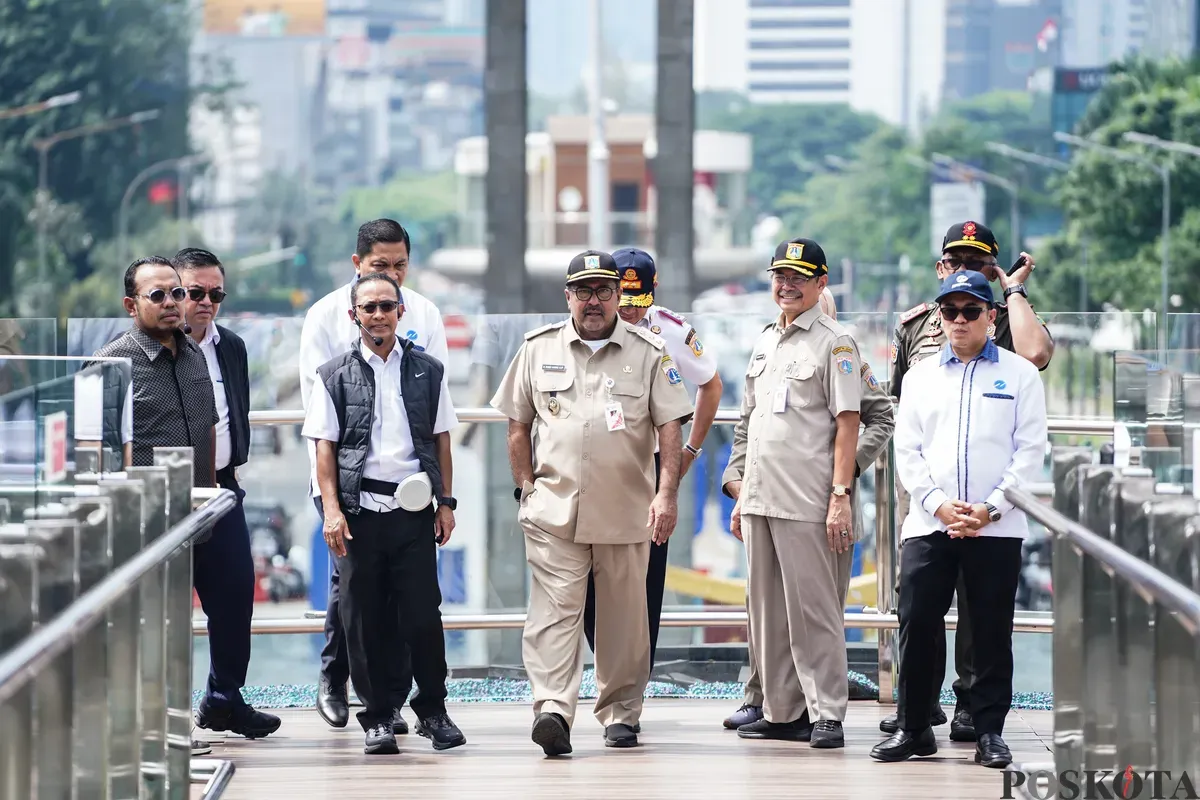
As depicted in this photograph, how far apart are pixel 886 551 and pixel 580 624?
1.38m

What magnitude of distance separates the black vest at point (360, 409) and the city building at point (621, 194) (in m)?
60.3

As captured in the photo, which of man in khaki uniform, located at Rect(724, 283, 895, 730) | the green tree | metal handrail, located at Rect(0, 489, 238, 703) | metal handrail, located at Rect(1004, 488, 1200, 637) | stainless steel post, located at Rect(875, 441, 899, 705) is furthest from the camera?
the green tree

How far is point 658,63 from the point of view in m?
24.3

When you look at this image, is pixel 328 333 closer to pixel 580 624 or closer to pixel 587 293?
pixel 587 293

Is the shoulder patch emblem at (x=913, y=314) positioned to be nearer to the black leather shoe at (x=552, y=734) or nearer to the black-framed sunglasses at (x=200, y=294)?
the black leather shoe at (x=552, y=734)

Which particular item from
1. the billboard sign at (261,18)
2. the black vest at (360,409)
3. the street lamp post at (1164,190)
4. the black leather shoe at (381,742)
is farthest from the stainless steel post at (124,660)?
the billboard sign at (261,18)

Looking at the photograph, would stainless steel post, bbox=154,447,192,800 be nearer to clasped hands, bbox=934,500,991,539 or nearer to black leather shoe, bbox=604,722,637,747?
black leather shoe, bbox=604,722,637,747

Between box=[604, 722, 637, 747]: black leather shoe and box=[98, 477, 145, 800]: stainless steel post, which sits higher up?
box=[98, 477, 145, 800]: stainless steel post

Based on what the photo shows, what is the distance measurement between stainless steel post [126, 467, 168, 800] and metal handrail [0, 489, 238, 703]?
2.2 inches

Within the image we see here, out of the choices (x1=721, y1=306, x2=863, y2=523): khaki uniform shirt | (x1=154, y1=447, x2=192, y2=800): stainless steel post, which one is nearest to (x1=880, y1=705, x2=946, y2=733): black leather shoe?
(x1=721, y1=306, x2=863, y2=523): khaki uniform shirt

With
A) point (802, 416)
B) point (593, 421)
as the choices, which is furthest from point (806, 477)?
point (593, 421)

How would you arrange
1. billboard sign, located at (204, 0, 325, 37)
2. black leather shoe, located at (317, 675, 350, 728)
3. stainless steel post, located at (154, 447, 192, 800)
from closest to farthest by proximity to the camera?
stainless steel post, located at (154, 447, 192, 800), black leather shoe, located at (317, 675, 350, 728), billboard sign, located at (204, 0, 325, 37)

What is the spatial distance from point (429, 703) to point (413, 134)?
323 ft

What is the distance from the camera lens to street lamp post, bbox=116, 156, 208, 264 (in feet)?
188
